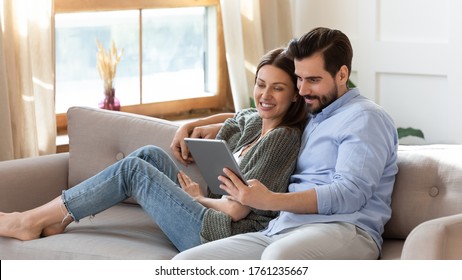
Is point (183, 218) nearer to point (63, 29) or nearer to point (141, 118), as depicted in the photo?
point (141, 118)

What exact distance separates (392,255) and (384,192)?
0.19 metres

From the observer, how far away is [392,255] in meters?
2.47

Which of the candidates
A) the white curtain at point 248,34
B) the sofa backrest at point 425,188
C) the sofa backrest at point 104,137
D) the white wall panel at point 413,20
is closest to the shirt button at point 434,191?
the sofa backrest at point 425,188

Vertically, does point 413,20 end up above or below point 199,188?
above

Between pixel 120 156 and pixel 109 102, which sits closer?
pixel 120 156

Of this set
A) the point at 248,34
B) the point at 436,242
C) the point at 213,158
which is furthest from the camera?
the point at 248,34

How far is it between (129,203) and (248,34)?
5.57 feet

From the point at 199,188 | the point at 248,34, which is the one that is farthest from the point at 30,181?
the point at 248,34

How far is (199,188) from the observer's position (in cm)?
290

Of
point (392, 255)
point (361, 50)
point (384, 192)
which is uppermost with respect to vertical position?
point (361, 50)

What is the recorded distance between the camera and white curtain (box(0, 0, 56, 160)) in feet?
11.8

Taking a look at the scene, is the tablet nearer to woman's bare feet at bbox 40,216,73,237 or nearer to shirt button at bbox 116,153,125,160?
woman's bare feet at bbox 40,216,73,237

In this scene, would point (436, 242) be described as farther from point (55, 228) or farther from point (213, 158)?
point (55, 228)
